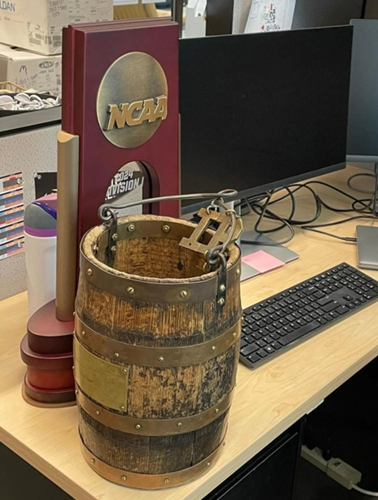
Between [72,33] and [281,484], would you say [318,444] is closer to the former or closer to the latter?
[281,484]

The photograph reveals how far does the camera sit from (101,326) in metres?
Answer: 0.74

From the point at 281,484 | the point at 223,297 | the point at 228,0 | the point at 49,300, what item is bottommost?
the point at 281,484

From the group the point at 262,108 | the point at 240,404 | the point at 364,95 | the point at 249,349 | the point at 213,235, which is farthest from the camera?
the point at 364,95

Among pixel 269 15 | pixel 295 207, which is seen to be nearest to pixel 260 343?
pixel 295 207

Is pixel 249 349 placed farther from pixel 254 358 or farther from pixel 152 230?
pixel 152 230

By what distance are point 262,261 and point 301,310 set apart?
0.69 feet

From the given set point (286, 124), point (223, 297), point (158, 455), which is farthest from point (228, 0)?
point (158, 455)

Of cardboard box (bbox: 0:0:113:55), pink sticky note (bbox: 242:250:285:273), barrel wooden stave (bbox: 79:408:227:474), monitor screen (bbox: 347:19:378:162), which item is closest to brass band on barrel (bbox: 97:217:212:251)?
barrel wooden stave (bbox: 79:408:227:474)

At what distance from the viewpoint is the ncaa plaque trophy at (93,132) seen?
32.9 inches

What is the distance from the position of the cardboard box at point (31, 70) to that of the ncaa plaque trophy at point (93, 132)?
109 centimetres

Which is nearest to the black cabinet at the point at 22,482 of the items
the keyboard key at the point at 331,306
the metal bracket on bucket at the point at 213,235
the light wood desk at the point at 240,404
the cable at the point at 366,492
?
the light wood desk at the point at 240,404

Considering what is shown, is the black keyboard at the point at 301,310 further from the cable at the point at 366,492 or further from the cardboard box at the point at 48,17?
the cardboard box at the point at 48,17

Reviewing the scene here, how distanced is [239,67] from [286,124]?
7.9 inches

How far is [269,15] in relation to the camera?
176 cm
